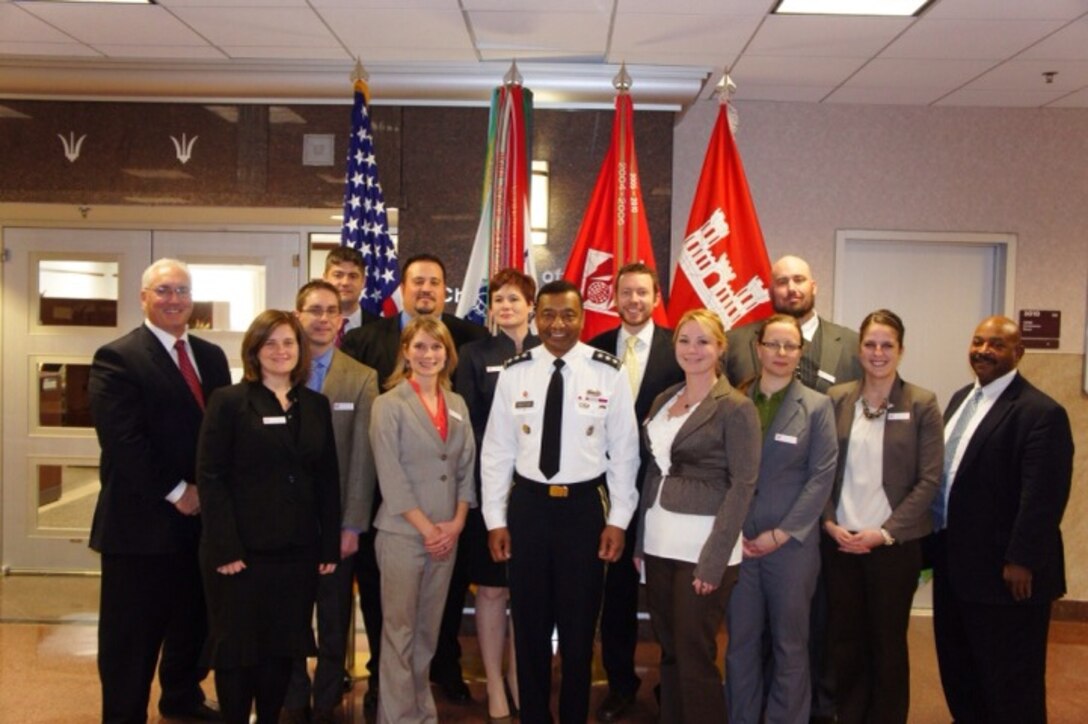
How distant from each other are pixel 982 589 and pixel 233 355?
443 centimetres

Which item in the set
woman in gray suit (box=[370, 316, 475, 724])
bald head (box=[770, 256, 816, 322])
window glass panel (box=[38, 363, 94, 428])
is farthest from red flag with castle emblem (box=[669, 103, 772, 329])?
window glass panel (box=[38, 363, 94, 428])

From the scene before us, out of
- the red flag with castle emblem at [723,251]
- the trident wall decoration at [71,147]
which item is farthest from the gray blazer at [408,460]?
the trident wall decoration at [71,147]

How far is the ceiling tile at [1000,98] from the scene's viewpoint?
4891mm

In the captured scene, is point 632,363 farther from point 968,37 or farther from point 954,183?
point 954,183

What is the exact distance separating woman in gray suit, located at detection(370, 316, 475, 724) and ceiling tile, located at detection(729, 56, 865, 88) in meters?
2.49

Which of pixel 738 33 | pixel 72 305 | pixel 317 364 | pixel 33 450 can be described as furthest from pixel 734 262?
pixel 33 450

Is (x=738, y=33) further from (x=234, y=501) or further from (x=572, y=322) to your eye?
(x=234, y=501)

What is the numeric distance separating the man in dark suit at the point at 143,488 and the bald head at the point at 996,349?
3029mm

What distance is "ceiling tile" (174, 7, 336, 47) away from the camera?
385 cm

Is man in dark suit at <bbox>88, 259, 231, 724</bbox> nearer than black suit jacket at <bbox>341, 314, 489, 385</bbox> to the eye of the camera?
Yes

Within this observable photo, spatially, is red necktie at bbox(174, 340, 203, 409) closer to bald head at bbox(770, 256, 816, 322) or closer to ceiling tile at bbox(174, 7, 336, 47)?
ceiling tile at bbox(174, 7, 336, 47)

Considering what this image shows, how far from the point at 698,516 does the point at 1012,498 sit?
49.4 inches

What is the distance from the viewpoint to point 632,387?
3.46 meters

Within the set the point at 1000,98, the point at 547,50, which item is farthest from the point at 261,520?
the point at 1000,98
